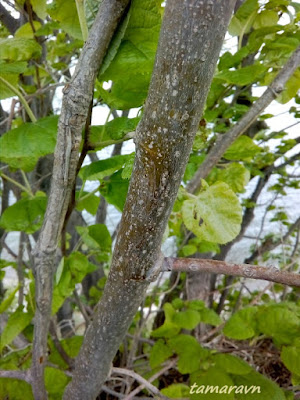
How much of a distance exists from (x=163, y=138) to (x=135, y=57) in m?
0.08

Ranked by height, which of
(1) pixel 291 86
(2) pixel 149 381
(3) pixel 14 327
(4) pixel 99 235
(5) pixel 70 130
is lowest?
(2) pixel 149 381

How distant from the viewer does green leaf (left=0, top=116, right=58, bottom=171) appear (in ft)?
0.96

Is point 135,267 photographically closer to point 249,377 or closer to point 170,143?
point 170,143

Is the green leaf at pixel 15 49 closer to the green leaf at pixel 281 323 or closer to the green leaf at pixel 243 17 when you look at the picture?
the green leaf at pixel 243 17

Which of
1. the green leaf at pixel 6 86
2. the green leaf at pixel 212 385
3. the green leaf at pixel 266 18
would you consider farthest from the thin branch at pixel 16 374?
the green leaf at pixel 266 18

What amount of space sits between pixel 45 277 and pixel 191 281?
0.69 meters

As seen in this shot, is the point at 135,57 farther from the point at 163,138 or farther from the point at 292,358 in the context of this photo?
the point at 292,358

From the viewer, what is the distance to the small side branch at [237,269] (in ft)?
0.66

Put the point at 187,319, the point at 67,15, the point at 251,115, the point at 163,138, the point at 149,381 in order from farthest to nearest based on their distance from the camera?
the point at 187,319, the point at 149,381, the point at 251,115, the point at 67,15, the point at 163,138

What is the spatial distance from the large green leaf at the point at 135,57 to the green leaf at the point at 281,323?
0.39 metres

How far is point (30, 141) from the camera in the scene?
0.30 meters

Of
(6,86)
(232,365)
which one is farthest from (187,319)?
(6,86)

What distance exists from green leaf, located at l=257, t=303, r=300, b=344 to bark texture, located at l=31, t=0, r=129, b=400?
0.34m

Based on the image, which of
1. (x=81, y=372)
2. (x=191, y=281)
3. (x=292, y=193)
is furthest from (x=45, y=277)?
(x=292, y=193)
